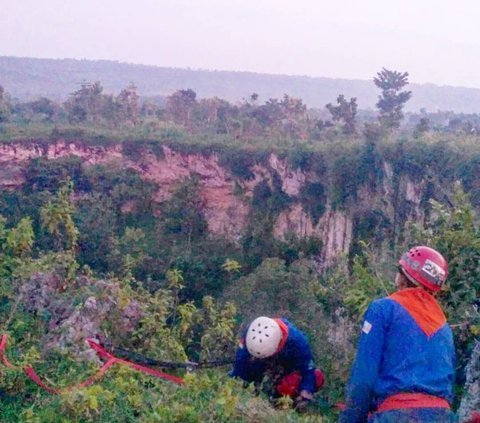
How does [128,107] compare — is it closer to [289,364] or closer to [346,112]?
[346,112]

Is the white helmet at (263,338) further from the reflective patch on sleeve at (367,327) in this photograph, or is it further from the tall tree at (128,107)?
the tall tree at (128,107)

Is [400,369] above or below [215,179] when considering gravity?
above

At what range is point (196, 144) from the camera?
950 inches

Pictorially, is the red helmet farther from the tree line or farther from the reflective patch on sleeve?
the tree line

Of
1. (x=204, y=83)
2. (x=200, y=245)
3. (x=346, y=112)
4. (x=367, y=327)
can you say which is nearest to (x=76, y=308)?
(x=367, y=327)

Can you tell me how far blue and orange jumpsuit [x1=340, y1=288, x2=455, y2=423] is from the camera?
11.0 feet

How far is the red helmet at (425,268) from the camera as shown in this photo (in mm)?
3590

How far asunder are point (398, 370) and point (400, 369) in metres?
0.01

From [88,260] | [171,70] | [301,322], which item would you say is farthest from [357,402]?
[171,70]

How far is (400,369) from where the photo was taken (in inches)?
134

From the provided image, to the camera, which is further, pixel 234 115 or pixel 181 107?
pixel 181 107

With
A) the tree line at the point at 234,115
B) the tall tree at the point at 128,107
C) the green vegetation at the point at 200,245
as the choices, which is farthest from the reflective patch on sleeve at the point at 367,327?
the tall tree at the point at 128,107

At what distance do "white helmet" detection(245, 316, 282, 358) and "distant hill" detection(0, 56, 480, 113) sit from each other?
305ft

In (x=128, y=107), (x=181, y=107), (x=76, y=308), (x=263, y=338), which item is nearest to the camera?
(x=263, y=338)
